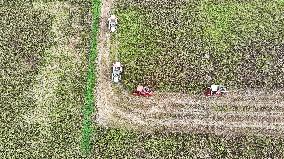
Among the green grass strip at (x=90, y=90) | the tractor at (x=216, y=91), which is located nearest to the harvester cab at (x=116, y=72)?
the green grass strip at (x=90, y=90)

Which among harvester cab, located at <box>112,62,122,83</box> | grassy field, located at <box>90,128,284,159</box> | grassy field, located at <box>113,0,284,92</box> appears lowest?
grassy field, located at <box>90,128,284,159</box>

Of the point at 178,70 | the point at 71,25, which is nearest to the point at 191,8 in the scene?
the point at 178,70

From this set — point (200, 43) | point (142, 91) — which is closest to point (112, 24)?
point (142, 91)

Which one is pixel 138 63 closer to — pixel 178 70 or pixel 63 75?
pixel 178 70

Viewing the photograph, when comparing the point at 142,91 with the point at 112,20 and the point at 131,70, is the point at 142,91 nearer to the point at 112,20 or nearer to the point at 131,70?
the point at 131,70

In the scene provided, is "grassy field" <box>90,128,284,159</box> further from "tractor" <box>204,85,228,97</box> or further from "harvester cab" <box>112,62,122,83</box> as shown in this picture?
"harvester cab" <box>112,62,122,83</box>

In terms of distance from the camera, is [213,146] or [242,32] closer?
[213,146]

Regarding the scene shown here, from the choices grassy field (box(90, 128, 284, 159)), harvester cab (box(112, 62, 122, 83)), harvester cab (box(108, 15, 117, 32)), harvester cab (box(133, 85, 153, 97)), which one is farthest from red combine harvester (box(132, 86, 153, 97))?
harvester cab (box(108, 15, 117, 32))
